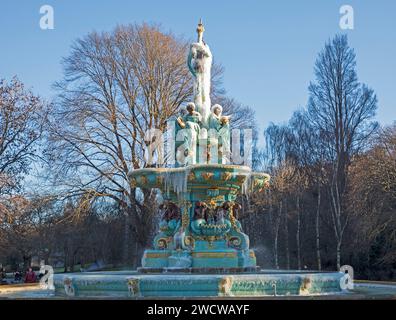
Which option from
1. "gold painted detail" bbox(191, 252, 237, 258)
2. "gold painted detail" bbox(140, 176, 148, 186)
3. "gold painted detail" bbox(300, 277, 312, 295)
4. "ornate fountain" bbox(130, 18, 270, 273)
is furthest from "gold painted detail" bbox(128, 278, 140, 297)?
"gold painted detail" bbox(140, 176, 148, 186)

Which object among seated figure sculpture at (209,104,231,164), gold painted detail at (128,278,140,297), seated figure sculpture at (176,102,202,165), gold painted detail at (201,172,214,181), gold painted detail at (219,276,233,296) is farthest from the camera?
seated figure sculpture at (209,104,231,164)

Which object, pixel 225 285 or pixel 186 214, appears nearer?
pixel 225 285

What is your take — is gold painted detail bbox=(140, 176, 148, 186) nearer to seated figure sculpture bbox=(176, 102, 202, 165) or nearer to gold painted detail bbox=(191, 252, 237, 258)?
seated figure sculpture bbox=(176, 102, 202, 165)

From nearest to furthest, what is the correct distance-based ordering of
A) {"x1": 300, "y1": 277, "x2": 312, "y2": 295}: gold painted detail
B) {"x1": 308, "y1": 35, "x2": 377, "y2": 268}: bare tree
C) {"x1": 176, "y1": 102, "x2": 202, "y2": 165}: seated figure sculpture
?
{"x1": 300, "y1": 277, "x2": 312, "y2": 295}: gold painted detail, {"x1": 176, "y1": 102, "x2": 202, "y2": 165}: seated figure sculpture, {"x1": 308, "y1": 35, "x2": 377, "y2": 268}: bare tree

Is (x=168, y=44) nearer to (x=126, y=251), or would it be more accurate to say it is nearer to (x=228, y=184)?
(x=126, y=251)

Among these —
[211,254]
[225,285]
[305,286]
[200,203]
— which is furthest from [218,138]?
[225,285]

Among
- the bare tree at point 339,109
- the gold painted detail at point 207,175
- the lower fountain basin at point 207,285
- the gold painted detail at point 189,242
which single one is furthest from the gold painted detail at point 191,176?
the bare tree at point 339,109

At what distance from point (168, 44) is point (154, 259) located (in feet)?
54.0

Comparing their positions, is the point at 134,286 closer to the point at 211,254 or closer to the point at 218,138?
the point at 211,254

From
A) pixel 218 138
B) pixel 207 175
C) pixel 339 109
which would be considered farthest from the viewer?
pixel 339 109

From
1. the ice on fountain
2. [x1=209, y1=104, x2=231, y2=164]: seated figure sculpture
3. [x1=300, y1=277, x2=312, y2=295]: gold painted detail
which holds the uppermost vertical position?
[x1=209, y1=104, x2=231, y2=164]: seated figure sculpture

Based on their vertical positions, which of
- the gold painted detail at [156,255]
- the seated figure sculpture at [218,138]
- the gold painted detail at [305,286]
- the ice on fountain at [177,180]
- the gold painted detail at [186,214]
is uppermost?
the seated figure sculpture at [218,138]

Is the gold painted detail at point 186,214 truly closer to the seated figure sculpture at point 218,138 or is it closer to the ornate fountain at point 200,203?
the ornate fountain at point 200,203

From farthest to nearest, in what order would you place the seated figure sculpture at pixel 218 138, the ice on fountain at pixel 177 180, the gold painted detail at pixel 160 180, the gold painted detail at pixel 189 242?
the seated figure sculpture at pixel 218 138, the gold painted detail at pixel 160 180, the gold painted detail at pixel 189 242, the ice on fountain at pixel 177 180
